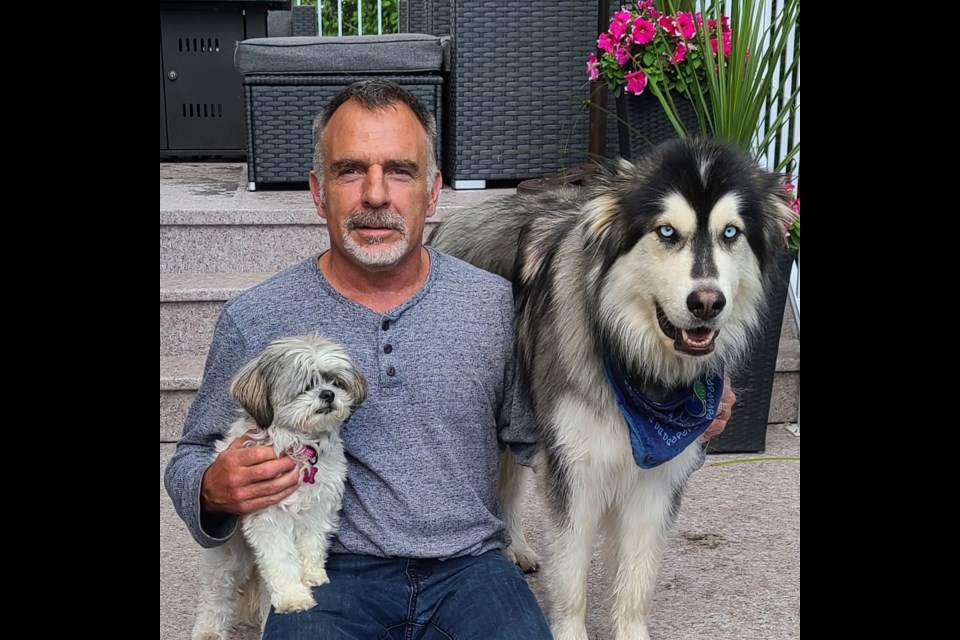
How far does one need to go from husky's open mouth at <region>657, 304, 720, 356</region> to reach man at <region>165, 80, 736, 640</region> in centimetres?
44

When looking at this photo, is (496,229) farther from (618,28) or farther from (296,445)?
(618,28)

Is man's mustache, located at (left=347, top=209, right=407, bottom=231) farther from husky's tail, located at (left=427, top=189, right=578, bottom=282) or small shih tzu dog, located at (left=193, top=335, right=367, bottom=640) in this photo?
husky's tail, located at (left=427, top=189, right=578, bottom=282)

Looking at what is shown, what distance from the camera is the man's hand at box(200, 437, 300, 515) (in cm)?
214

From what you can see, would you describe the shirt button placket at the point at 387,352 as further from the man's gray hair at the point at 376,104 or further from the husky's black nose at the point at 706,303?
the husky's black nose at the point at 706,303

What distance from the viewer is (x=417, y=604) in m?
2.31

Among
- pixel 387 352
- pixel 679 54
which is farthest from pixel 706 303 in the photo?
pixel 679 54

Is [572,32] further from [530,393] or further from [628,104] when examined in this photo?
[530,393]

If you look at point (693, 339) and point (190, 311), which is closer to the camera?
point (693, 339)

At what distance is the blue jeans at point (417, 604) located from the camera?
2.19 m

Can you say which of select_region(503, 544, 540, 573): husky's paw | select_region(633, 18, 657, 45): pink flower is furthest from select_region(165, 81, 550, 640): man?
select_region(633, 18, 657, 45): pink flower

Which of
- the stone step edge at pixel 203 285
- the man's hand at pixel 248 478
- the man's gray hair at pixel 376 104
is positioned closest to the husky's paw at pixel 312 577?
the man's hand at pixel 248 478

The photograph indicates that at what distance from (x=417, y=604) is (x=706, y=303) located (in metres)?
0.93
